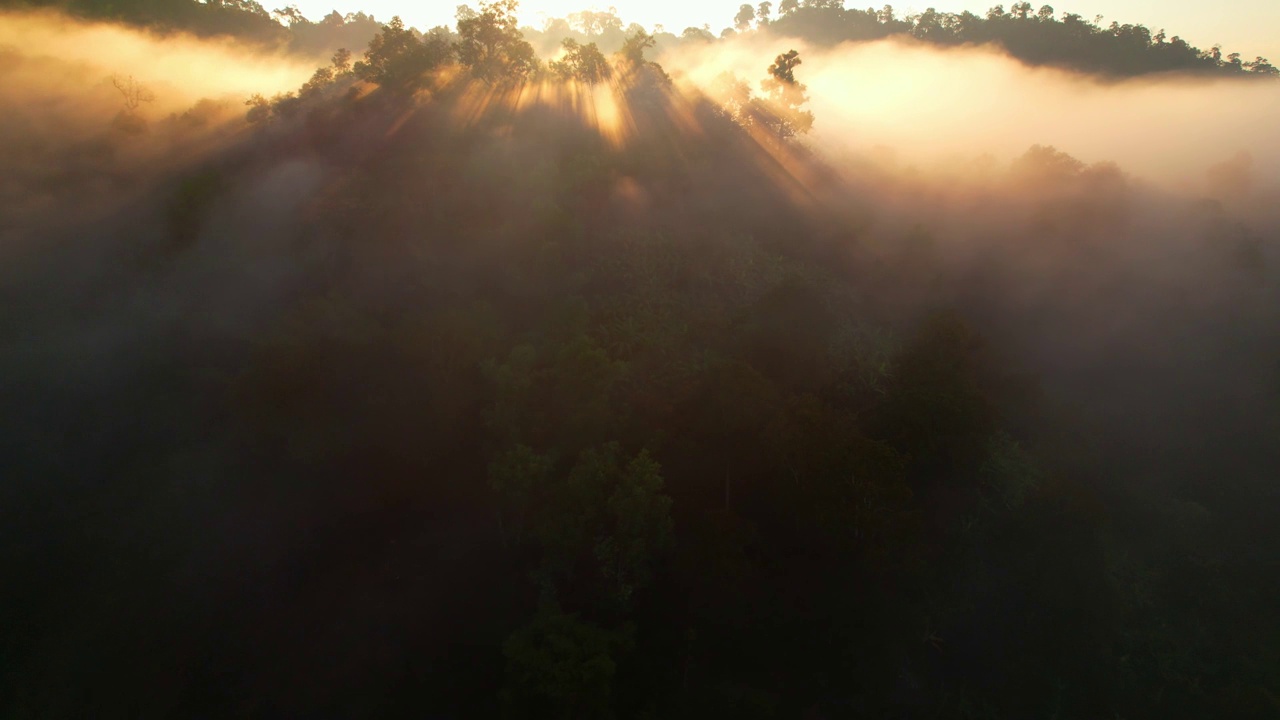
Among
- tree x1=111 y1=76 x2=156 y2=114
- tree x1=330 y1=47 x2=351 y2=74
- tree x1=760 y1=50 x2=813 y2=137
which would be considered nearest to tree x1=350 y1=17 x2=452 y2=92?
tree x1=330 y1=47 x2=351 y2=74

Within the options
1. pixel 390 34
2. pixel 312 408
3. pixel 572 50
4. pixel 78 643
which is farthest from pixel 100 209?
pixel 572 50

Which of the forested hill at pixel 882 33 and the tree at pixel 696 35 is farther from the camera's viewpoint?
the tree at pixel 696 35

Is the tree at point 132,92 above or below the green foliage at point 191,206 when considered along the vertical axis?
above

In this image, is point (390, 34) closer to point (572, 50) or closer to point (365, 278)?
point (572, 50)

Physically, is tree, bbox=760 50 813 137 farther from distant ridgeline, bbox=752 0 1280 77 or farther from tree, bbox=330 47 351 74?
distant ridgeline, bbox=752 0 1280 77

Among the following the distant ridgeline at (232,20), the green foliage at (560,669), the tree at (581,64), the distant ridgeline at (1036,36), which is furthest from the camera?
the distant ridgeline at (1036,36)

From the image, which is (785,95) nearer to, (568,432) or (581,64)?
(581,64)

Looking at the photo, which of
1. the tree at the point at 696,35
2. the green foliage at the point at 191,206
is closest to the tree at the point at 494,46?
the green foliage at the point at 191,206

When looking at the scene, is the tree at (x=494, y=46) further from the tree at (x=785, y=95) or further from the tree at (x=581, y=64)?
the tree at (x=785, y=95)
